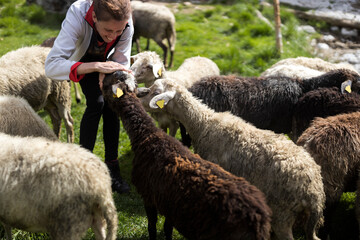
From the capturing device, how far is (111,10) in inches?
135

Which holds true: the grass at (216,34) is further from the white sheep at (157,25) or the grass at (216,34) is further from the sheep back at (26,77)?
the sheep back at (26,77)

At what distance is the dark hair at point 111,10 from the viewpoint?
344 centimetres

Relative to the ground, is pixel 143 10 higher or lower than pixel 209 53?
higher

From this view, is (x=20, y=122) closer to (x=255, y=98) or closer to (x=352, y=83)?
(x=255, y=98)

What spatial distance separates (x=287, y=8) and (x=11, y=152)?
31.2 feet

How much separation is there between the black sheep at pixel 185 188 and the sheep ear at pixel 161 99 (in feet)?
1.64

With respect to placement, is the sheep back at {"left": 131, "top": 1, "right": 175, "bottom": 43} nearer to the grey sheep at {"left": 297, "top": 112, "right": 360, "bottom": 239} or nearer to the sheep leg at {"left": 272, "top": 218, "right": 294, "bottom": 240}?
the grey sheep at {"left": 297, "top": 112, "right": 360, "bottom": 239}

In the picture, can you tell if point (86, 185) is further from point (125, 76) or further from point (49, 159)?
point (125, 76)

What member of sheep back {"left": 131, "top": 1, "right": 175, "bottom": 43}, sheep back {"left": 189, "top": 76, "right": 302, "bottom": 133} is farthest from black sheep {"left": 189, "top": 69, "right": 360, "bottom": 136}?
sheep back {"left": 131, "top": 1, "right": 175, "bottom": 43}

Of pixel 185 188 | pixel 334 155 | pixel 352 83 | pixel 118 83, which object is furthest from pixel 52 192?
pixel 352 83

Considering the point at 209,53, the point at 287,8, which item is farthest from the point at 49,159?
the point at 287,8

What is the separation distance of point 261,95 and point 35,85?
2945 mm

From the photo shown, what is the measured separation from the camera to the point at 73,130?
5.93m

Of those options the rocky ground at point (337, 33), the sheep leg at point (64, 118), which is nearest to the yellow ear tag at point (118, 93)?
the sheep leg at point (64, 118)
